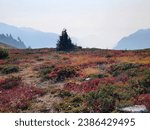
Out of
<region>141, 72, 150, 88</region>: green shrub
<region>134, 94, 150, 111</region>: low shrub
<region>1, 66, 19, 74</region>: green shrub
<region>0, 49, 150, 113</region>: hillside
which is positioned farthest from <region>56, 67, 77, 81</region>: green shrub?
<region>134, 94, 150, 111</region>: low shrub

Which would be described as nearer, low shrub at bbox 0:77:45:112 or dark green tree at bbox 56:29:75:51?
low shrub at bbox 0:77:45:112

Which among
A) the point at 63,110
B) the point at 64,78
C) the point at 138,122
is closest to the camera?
the point at 138,122

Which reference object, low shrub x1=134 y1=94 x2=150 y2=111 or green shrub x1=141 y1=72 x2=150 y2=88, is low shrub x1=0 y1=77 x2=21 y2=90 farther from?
low shrub x1=134 y1=94 x2=150 y2=111

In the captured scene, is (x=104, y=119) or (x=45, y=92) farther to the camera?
(x=45, y=92)

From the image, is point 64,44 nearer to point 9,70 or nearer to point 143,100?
point 9,70

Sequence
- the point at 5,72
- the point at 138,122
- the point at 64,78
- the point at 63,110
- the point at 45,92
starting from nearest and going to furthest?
1. the point at 138,122
2. the point at 63,110
3. the point at 45,92
4. the point at 64,78
5. the point at 5,72

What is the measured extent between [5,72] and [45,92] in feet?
33.6

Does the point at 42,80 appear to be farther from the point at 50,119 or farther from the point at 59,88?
the point at 50,119

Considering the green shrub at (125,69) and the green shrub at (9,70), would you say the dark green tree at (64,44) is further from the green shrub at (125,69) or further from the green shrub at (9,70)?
the green shrub at (125,69)

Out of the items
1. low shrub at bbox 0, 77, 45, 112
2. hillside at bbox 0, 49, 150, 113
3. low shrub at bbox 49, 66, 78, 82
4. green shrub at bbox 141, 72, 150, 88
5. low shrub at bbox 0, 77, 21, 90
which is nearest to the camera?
hillside at bbox 0, 49, 150, 113

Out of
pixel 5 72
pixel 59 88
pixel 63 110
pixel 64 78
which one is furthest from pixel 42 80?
pixel 63 110

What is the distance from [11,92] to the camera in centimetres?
2127

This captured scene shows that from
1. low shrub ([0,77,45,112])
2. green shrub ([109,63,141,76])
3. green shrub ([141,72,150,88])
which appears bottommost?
low shrub ([0,77,45,112])

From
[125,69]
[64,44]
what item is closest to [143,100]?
[125,69]
